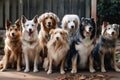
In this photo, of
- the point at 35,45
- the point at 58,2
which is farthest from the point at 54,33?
the point at 58,2

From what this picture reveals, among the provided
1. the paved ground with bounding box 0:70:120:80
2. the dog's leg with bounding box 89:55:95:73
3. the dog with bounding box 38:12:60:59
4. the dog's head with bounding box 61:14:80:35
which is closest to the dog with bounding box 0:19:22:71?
the paved ground with bounding box 0:70:120:80

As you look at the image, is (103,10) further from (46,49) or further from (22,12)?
(46,49)

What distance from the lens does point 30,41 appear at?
6.84 metres

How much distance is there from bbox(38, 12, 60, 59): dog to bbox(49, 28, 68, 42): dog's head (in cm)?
43

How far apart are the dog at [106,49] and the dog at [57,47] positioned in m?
0.57

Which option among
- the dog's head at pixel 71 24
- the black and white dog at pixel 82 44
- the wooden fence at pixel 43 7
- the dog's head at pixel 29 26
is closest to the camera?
the black and white dog at pixel 82 44

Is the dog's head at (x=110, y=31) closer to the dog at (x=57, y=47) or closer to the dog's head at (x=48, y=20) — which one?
the dog at (x=57, y=47)

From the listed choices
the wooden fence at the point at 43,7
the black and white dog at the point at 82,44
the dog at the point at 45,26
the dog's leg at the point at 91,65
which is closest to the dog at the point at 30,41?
the dog at the point at 45,26

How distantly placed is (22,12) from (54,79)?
11.4 ft

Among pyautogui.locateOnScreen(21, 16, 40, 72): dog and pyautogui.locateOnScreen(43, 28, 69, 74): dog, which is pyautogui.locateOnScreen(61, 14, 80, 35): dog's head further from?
pyautogui.locateOnScreen(21, 16, 40, 72): dog

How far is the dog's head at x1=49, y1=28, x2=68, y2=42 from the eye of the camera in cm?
658

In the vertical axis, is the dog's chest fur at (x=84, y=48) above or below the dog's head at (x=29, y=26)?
below

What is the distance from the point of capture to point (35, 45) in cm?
687

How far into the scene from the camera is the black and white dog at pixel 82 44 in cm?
657
